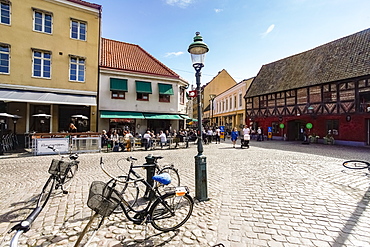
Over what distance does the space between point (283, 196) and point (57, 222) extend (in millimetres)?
4814

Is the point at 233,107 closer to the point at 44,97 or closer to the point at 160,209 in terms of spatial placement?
the point at 44,97

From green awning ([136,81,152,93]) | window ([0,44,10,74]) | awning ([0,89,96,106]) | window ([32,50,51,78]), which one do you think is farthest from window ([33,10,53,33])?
green awning ([136,81,152,93])

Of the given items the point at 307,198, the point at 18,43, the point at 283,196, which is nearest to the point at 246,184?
the point at 283,196

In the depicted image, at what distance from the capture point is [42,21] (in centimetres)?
1427

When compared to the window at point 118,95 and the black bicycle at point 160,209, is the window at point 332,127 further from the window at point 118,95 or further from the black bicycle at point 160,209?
the black bicycle at point 160,209

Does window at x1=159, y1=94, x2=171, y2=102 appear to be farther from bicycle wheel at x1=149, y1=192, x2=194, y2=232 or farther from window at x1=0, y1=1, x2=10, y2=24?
bicycle wheel at x1=149, y1=192, x2=194, y2=232

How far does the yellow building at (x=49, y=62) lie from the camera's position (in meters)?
13.3

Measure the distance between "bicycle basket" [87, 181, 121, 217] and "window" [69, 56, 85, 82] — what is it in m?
15.4

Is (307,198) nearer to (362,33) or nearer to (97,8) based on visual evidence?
(97,8)

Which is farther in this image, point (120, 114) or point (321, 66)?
point (321, 66)

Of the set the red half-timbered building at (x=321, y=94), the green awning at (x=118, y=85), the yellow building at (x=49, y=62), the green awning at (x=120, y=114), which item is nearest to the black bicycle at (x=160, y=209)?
the yellow building at (x=49, y=62)

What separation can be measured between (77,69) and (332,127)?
75.3ft

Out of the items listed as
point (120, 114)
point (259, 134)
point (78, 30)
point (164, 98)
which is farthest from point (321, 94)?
point (78, 30)

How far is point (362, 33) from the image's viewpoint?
18.0 m
